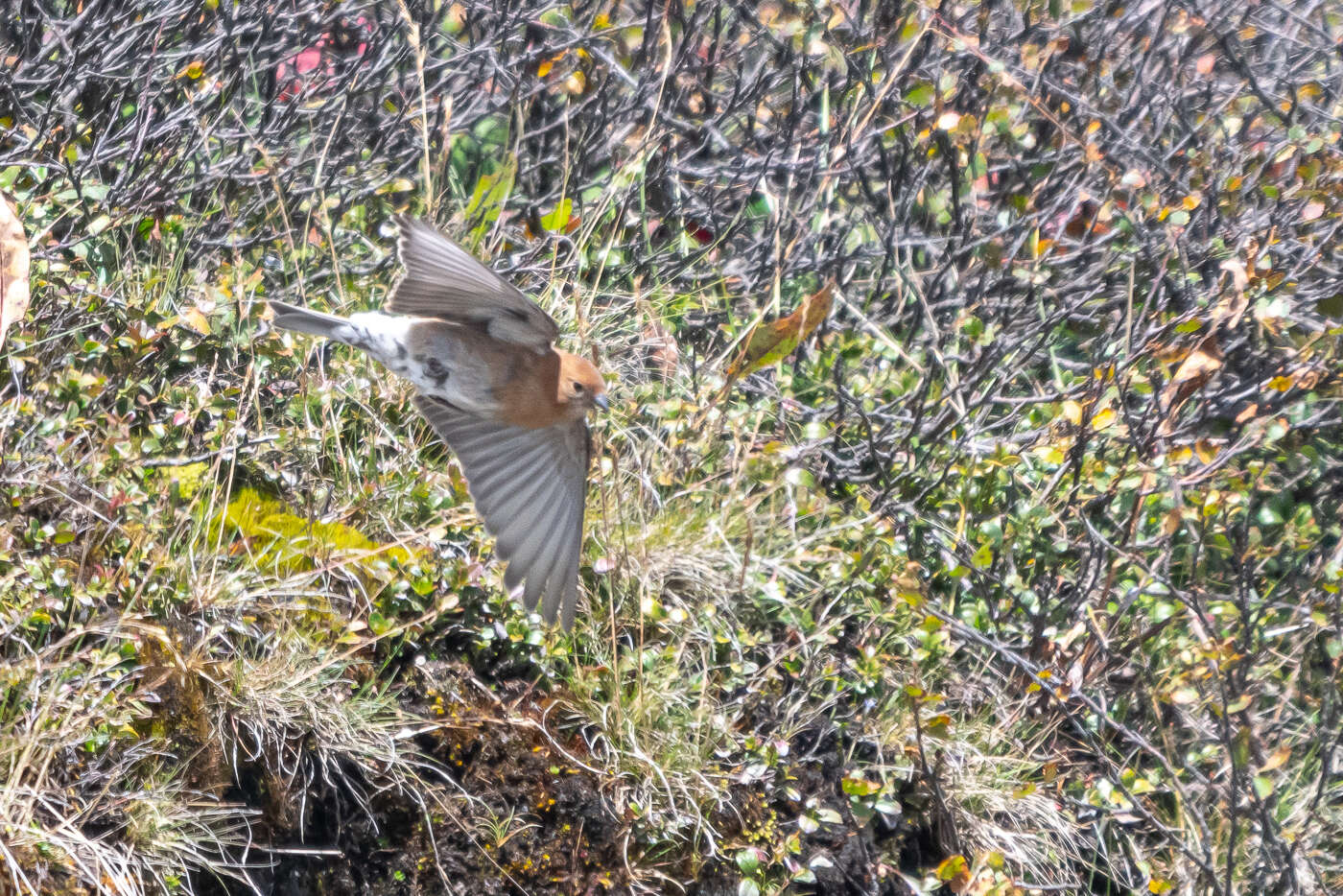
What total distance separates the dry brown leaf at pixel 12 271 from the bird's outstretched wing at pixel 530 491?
0.96 m

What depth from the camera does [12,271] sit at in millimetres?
2959

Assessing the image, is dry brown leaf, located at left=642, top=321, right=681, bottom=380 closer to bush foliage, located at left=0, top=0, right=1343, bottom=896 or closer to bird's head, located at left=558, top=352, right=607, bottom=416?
bush foliage, located at left=0, top=0, right=1343, bottom=896

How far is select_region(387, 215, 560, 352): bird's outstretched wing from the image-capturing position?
3061 mm

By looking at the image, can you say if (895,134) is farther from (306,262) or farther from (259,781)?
(259,781)

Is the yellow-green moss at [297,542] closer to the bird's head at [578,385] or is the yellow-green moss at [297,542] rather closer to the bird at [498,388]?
the bird at [498,388]

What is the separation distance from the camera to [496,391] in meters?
3.37

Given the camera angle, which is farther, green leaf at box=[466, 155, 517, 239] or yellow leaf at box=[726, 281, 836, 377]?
green leaf at box=[466, 155, 517, 239]

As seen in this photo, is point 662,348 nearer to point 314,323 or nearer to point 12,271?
point 314,323

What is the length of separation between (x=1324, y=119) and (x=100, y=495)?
3424mm

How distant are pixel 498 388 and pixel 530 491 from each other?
29 centimetres

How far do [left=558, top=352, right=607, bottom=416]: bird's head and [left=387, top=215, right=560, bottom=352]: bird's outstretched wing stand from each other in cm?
11

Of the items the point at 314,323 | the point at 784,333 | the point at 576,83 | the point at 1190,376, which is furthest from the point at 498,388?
the point at 1190,376

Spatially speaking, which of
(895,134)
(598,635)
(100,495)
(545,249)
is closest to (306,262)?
(545,249)

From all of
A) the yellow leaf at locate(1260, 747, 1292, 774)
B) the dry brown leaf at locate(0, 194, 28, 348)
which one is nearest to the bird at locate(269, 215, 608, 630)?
the dry brown leaf at locate(0, 194, 28, 348)
